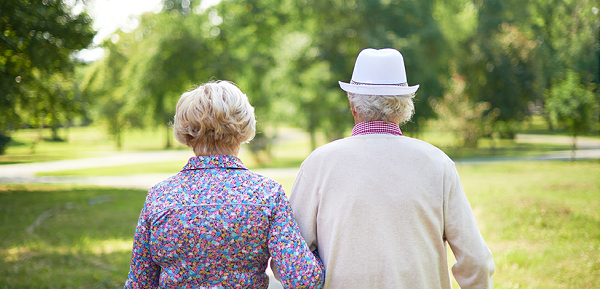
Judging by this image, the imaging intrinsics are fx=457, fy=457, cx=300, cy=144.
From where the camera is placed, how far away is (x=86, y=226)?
819cm

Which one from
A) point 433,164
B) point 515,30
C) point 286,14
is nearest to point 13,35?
point 433,164

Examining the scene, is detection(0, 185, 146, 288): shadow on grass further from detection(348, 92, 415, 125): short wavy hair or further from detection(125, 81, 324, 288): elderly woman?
detection(348, 92, 415, 125): short wavy hair

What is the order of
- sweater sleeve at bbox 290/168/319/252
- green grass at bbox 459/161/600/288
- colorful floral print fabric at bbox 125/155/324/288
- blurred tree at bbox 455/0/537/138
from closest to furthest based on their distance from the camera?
colorful floral print fabric at bbox 125/155/324/288 < sweater sleeve at bbox 290/168/319/252 < green grass at bbox 459/161/600/288 < blurred tree at bbox 455/0/537/138

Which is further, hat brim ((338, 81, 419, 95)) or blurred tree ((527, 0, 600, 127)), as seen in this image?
blurred tree ((527, 0, 600, 127))

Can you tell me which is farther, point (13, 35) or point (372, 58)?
point (13, 35)

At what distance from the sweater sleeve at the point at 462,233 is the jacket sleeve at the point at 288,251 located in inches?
23.4

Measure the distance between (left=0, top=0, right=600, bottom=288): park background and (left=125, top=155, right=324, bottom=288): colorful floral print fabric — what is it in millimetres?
3723

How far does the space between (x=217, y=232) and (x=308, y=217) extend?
0.42 metres

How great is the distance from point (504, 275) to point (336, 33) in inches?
677

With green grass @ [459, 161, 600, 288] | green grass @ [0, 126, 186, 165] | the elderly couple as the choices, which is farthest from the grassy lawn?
green grass @ [0, 126, 186, 165]

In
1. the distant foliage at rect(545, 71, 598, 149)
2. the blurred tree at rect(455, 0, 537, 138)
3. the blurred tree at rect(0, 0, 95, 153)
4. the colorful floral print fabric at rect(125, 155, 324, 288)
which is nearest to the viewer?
the colorful floral print fabric at rect(125, 155, 324, 288)

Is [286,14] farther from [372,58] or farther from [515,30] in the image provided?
[372,58]

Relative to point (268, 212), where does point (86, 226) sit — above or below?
below

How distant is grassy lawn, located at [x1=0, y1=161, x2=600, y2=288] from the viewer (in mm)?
5207
